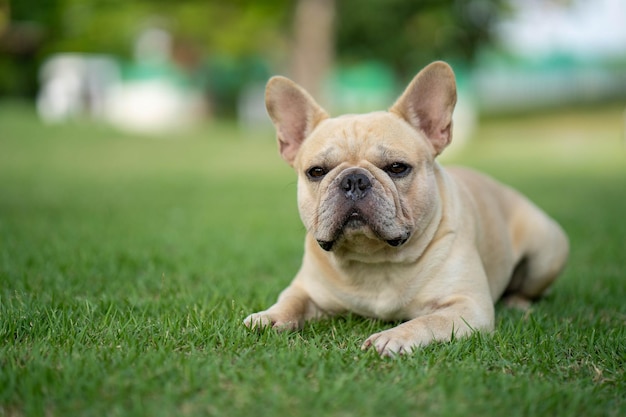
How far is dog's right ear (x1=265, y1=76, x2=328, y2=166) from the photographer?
14.6 feet

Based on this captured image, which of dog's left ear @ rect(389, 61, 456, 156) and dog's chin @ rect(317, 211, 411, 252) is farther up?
dog's left ear @ rect(389, 61, 456, 156)

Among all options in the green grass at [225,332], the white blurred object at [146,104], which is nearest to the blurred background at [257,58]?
the white blurred object at [146,104]

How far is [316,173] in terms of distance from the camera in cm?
404

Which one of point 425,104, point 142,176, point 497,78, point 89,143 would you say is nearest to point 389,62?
point 497,78

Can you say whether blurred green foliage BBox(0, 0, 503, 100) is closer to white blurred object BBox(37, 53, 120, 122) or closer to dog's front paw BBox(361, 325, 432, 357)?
white blurred object BBox(37, 53, 120, 122)

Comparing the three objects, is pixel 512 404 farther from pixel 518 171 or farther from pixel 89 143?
pixel 89 143

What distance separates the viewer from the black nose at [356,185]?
3662 millimetres

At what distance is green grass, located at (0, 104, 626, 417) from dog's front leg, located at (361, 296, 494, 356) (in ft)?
0.27

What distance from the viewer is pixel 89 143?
58.2 ft

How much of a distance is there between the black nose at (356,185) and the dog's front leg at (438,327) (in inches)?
26.9

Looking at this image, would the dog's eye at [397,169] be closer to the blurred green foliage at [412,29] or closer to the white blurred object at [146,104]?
the white blurred object at [146,104]

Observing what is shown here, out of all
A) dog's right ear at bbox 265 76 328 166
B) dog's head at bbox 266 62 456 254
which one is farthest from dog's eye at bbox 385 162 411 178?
dog's right ear at bbox 265 76 328 166

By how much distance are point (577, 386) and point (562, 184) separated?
986 cm

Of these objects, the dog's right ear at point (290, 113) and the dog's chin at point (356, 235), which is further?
the dog's right ear at point (290, 113)
